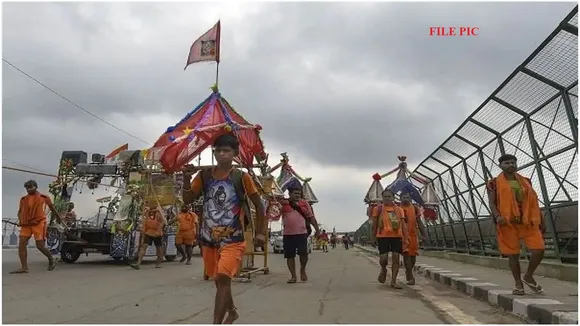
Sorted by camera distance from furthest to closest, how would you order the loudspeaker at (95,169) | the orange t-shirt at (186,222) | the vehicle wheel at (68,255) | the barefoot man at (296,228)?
the loudspeaker at (95,169)
the orange t-shirt at (186,222)
the vehicle wheel at (68,255)
the barefoot man at (296,228)

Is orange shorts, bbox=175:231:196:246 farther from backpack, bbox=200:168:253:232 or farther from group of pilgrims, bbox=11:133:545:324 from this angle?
backpack, bbox=200:168:253:232

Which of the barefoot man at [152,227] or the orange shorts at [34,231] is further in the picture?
the barefoot man at [152,227]

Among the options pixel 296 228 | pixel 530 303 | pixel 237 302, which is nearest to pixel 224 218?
pixel 237 302

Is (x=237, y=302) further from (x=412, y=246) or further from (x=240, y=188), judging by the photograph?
(x=412, y=246)

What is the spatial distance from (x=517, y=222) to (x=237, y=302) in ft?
11.1

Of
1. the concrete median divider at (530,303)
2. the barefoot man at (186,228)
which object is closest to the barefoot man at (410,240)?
the concrete median divider at (530,303)

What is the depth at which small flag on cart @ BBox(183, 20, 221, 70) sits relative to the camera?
965cm

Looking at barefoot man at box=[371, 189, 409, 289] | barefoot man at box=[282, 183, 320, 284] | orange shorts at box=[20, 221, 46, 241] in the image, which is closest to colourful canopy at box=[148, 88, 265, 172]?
barefoot man at box=[282, 183, 320, 284]

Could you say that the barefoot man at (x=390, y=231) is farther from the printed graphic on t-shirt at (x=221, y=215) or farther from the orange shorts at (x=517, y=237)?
the printed graphic on t-shirt at (x=221, y=215)

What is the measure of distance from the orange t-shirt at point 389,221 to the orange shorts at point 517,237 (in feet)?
6.38

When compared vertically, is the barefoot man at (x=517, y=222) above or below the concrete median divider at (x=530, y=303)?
above

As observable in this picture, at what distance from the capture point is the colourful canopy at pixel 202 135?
813cm

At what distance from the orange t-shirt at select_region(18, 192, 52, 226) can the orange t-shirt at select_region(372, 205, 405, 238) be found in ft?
19.0

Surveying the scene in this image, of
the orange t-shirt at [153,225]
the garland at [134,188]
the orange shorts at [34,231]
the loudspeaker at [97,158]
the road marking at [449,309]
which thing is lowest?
the road marking at [449,309]
